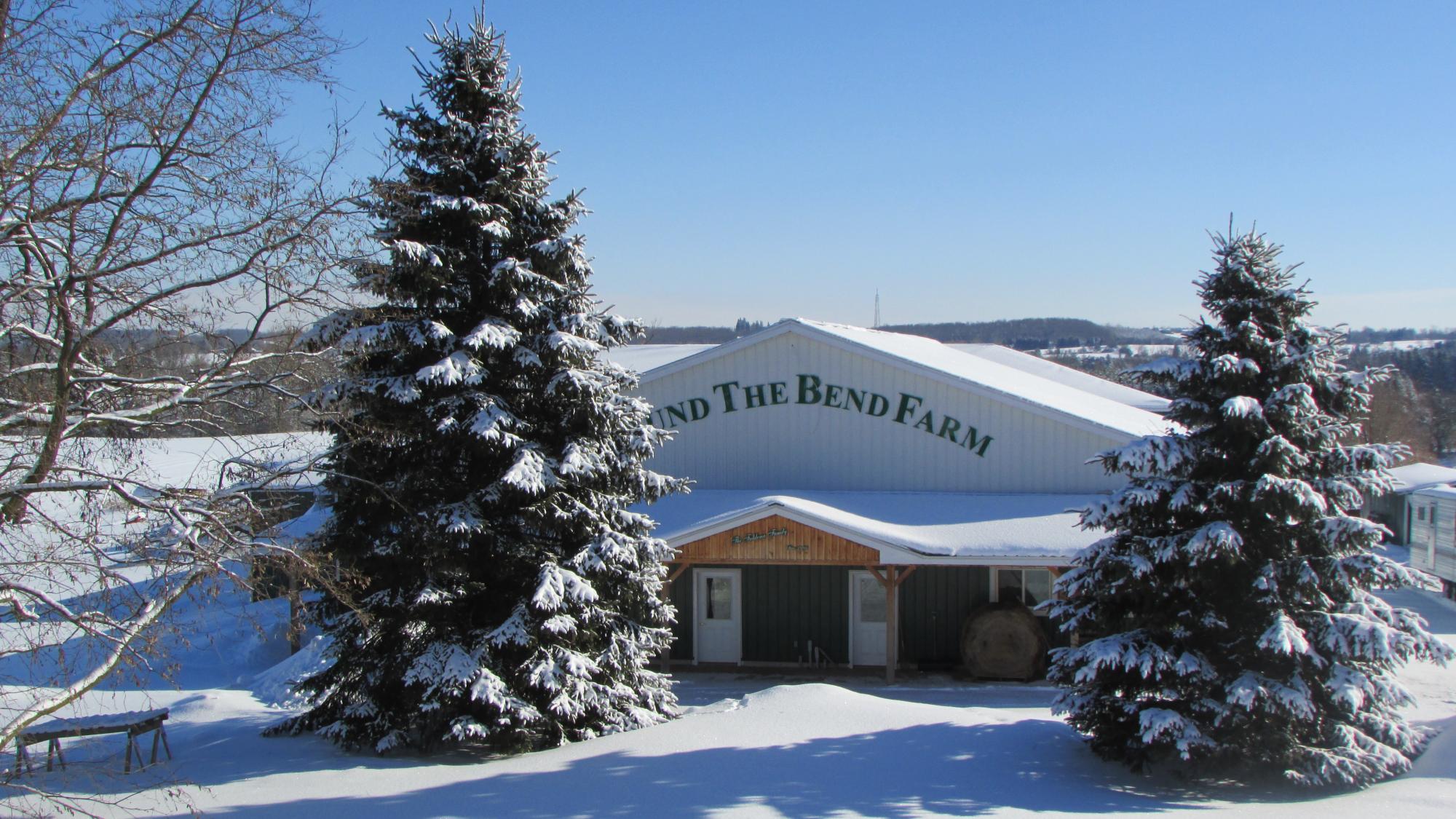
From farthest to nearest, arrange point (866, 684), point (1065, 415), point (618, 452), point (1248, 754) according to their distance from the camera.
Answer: point (1065, 415)
point (866, 684)
point (618, 452)
point (1248, 754)

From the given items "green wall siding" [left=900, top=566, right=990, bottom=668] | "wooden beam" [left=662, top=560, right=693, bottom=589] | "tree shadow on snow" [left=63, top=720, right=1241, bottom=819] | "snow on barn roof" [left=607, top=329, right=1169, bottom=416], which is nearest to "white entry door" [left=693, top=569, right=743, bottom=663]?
"wooden beam" [left=662, top=560, right=693, bottom=589]

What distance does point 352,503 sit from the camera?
11094 mm

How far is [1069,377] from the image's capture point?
125ft

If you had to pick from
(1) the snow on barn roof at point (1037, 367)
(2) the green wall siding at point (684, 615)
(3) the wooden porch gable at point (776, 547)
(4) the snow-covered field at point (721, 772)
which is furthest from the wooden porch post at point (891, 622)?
(1) the snow on barn roof at point (1037, 367)

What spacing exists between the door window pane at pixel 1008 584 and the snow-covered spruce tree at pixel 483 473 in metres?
7.57

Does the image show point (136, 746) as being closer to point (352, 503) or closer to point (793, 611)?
point (352, 503)

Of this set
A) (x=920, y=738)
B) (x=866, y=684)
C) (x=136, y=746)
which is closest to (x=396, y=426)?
(x=136, y=746)

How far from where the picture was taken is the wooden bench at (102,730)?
394 inches

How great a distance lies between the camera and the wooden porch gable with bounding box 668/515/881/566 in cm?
1567

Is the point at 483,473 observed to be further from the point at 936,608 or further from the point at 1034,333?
the point at 1034,333

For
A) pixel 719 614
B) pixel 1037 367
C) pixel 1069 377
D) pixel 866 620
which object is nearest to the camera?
pixel 866 620

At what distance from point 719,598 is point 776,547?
2.97m

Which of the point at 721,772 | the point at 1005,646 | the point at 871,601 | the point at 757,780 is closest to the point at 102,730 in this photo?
the point at 721,772

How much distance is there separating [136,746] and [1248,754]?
37.2ft
